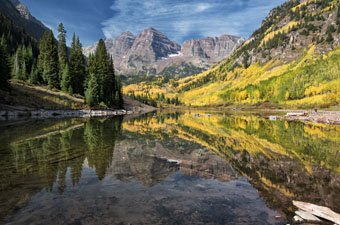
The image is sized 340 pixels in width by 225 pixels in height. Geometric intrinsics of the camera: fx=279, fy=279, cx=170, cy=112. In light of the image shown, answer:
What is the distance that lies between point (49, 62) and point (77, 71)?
987 cm

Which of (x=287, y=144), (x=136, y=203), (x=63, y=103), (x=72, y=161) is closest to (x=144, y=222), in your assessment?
(x=136, y=203)

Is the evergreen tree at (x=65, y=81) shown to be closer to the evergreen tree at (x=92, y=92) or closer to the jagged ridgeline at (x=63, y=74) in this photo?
the jagged ridgeline at (x=63, y=74)

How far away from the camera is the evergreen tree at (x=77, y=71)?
99312 millimetres

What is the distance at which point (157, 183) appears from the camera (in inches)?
676

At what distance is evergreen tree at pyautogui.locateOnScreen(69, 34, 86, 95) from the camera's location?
326 ft

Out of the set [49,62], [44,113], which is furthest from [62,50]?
[44,113]

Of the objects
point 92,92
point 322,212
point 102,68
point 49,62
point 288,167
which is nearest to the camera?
point 322,212

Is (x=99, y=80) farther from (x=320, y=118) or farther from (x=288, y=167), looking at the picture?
(x=288, y=167)

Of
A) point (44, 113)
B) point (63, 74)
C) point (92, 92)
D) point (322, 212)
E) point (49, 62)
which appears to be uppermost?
point (49, 62)

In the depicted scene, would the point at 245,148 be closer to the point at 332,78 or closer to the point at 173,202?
the point at 173,202

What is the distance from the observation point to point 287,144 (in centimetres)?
3272

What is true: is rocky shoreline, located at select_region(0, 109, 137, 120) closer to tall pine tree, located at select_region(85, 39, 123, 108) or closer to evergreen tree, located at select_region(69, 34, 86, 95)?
tall pine tree, located at select_region(85, 39, 123, 108)

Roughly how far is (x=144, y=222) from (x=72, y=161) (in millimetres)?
11811

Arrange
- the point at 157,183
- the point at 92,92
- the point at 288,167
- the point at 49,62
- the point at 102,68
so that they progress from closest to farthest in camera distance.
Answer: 1. the point at 157,183
2. the point at 288,167
3. the point at 92,92
4. the point at 49,62
5. the point at 102,68
